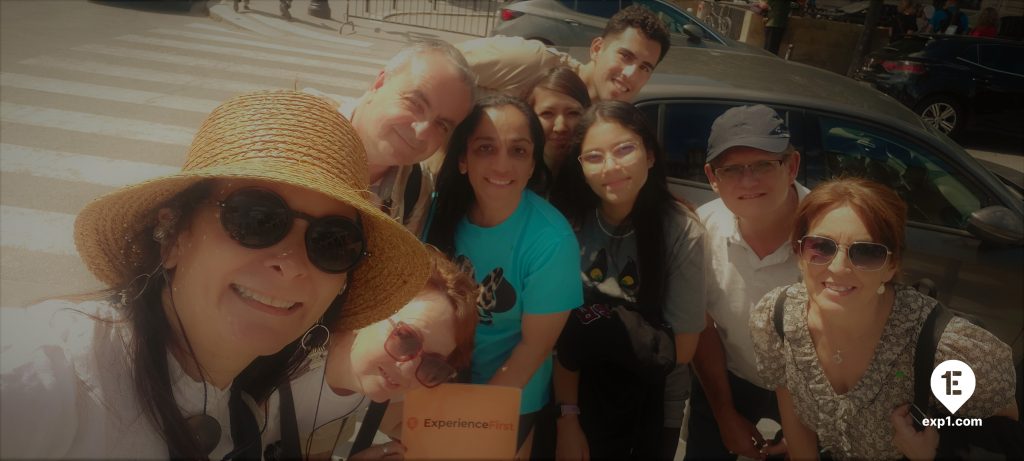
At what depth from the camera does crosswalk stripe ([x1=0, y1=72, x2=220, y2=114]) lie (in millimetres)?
6621

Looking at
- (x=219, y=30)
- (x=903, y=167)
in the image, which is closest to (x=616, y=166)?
(x=903, y=167)

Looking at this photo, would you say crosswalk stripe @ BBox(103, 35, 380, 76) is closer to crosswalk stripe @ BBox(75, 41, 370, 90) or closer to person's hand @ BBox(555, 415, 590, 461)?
crosswalk stripe @ BBox(75, 41, 370, 90)

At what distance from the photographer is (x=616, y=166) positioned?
6.57 feet

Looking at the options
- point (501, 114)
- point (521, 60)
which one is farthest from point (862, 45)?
point (501, 114)

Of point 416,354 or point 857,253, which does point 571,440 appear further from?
point 857,253

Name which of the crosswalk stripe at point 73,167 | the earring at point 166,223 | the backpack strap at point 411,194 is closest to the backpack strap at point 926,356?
the backpack strap at point 411,194

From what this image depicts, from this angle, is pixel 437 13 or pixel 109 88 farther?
pixel 437 13

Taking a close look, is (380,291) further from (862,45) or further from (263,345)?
(862,45)

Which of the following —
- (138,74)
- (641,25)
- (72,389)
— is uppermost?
(641,25)

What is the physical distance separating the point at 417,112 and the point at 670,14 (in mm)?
7814

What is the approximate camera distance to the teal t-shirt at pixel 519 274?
182cm

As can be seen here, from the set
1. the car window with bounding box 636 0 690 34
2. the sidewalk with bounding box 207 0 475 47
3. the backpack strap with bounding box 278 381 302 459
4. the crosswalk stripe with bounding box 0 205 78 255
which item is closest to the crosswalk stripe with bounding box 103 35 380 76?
the sidewalk with bounding box 207 0 475 47

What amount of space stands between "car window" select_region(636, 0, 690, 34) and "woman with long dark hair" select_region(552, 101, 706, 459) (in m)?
7.19

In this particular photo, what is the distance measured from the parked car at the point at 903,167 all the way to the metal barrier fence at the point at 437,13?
1096 centimetres
